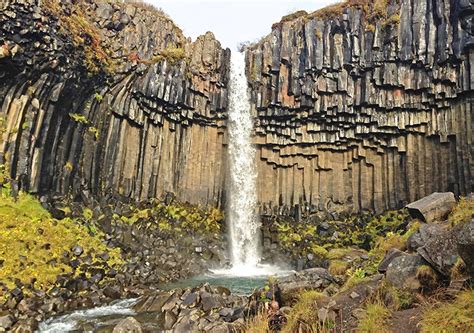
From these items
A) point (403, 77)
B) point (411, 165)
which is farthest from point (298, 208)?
point (403, 77)

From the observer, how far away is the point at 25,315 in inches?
474

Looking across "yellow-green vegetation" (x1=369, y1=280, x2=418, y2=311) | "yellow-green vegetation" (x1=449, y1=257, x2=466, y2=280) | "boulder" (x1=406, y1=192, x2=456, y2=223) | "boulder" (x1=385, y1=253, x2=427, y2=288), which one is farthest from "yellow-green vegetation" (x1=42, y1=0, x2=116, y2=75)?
"yellow-green vegetation" (x1=449, y1=257, x2=466, y2=280)

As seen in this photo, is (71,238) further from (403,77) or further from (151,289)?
(403,77)

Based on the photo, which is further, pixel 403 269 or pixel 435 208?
pixel 435 208

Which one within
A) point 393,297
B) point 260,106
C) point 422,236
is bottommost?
point 393,297

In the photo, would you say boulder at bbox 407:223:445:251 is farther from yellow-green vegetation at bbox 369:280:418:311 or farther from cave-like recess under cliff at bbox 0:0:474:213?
cave-like recess under cliff at bbox 0:0:474:213

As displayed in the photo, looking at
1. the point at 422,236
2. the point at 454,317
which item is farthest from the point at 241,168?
the point at 454,317

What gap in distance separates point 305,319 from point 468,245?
2.84 metres

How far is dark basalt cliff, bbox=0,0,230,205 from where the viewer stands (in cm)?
1861

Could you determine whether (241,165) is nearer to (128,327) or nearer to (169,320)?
(169,320)

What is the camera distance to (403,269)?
693 cm

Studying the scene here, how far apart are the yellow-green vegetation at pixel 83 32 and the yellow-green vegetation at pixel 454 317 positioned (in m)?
21.4

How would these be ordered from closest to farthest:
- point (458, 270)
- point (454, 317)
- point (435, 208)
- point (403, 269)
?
point (454, 317) < point (458, 270) < point (403, 269) < point (435, 208)

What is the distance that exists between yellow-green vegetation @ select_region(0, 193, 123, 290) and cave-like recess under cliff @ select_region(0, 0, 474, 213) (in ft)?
6.69
